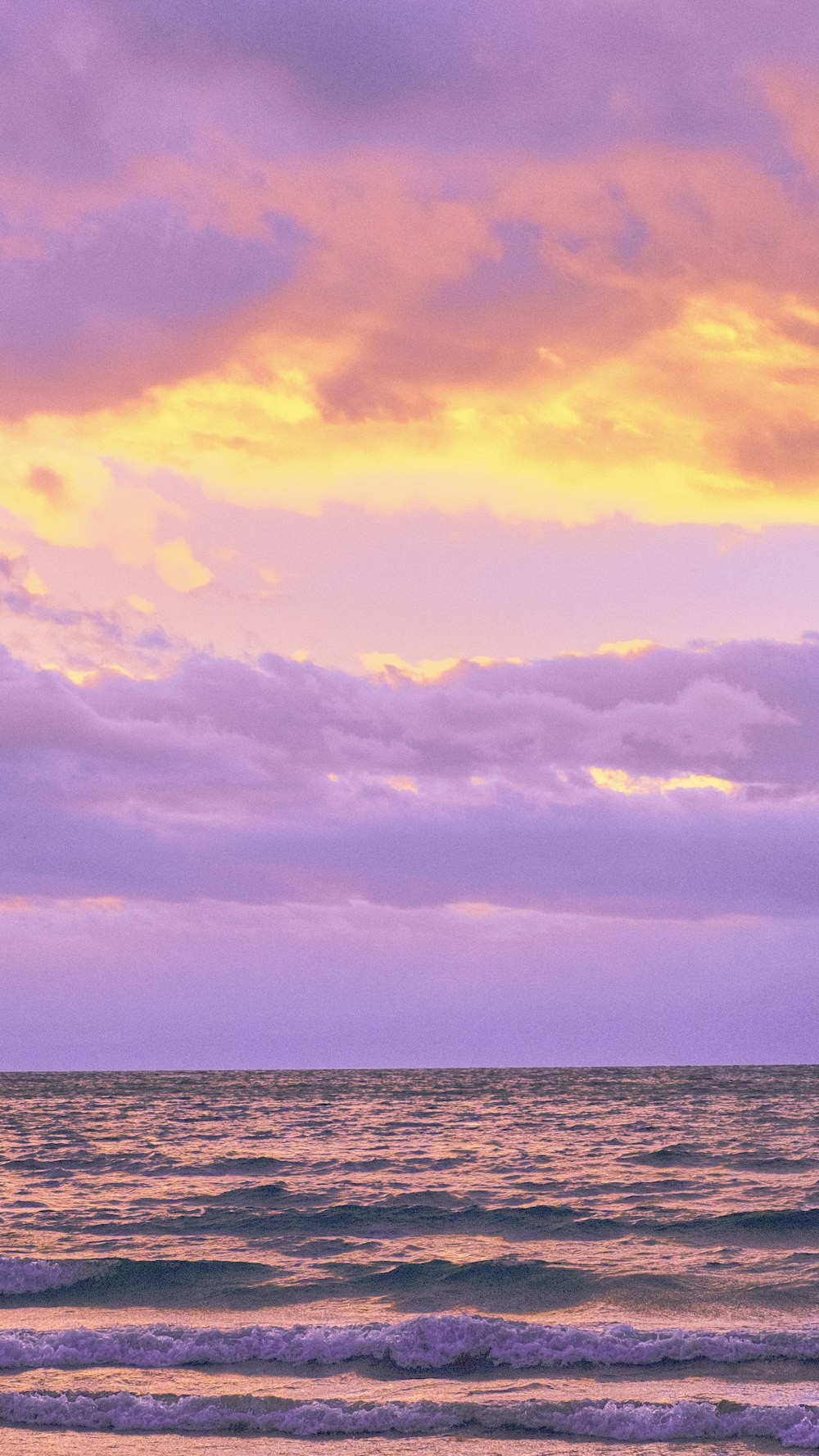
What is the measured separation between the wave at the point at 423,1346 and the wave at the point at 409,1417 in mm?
1988

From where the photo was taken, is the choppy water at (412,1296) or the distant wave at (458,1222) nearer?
the choppy water at (412,1296)

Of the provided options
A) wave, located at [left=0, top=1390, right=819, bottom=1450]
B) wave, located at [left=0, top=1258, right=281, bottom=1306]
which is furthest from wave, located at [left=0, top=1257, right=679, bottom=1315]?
wave, located at [left=0, top=1390, right=819, bottom=1450]

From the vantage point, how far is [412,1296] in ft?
64.6

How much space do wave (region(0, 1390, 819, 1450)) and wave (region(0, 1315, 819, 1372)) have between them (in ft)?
6.52

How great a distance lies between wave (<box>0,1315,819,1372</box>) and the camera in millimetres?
15477

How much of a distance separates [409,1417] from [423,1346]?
307 centimetres

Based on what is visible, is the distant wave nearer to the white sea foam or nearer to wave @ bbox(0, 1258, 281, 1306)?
wave @ bbox(0, 1258, 281, 1306)

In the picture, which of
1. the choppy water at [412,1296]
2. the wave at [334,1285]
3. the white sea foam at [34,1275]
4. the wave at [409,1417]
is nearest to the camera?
the wave at [409,1417]

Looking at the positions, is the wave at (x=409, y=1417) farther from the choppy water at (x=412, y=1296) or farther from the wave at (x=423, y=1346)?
the wave at (x=423, y=1346)

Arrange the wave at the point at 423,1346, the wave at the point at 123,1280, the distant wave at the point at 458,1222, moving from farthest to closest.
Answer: the distant wave at the point at 458,1222 < the wave at the point at 123,1280 < the wave at the point at 423,1346

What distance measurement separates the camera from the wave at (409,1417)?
12656 mm

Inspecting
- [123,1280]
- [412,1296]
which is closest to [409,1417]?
[412,1296]

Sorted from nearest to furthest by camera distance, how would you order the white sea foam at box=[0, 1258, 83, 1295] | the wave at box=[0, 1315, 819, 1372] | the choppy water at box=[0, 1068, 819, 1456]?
the choppy water at box=[0, 1068, 819, 1456] → the wave at box=[0, 1315, 819, 1372] → the white sea foam at box=[0, 1258, 83, 1295]

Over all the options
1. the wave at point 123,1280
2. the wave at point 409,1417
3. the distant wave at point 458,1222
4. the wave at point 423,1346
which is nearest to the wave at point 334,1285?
the wave at point 123,1280
